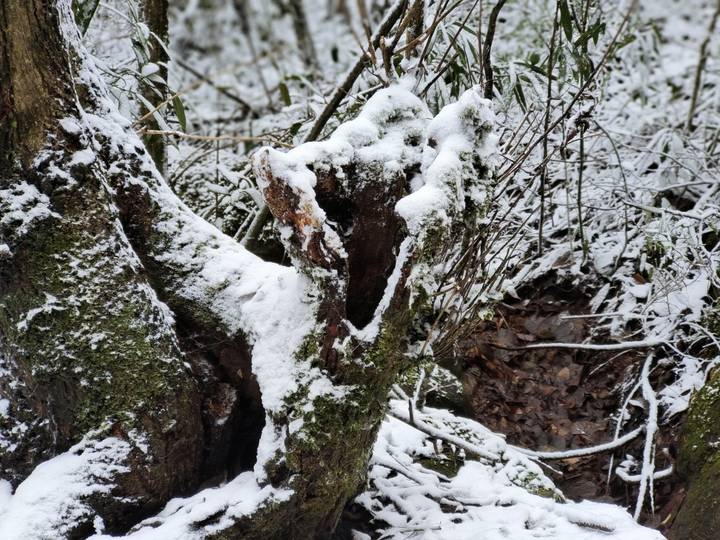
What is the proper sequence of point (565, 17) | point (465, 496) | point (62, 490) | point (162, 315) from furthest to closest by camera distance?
point (565, 17) < point (465, 496) < point (162, 315) < point (62, 490)

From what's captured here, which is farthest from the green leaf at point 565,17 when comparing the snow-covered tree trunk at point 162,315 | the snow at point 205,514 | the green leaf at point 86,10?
the snow at point 205,514

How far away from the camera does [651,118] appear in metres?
4.30

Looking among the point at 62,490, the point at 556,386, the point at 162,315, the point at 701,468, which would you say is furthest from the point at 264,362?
the point at 556,386

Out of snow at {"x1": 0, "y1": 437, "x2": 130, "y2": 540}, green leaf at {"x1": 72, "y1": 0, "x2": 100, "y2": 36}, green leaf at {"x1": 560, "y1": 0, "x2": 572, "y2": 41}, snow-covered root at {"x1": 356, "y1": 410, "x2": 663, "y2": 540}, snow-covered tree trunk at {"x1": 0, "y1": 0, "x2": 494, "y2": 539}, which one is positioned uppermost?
green leaf at {"x1": 560, "y1": 0, "x2": 572, "y2": 41}

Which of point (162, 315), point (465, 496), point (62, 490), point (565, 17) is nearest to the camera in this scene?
point (62, 490)

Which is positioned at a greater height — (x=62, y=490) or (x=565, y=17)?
(x=565, y=17)

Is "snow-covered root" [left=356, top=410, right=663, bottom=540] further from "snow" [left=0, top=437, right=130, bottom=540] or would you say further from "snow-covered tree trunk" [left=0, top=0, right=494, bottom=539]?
"snow" [left=0, top=437, right=130, bottom=540]

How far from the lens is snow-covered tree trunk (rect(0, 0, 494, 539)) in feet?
→ 4.89

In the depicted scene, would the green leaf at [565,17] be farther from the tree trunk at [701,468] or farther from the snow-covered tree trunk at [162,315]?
the tree trunk at [701,468]

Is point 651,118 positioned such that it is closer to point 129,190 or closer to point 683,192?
point 683,192

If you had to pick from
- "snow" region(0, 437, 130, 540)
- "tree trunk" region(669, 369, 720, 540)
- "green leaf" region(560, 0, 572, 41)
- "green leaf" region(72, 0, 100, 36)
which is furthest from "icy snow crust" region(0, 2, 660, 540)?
"green leaf" region(560, 0, 572, 41)

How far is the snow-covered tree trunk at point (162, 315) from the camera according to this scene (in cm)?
149

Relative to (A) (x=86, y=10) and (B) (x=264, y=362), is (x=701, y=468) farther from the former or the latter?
(A) (x=86, y=10)

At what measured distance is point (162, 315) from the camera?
5.72 ft
